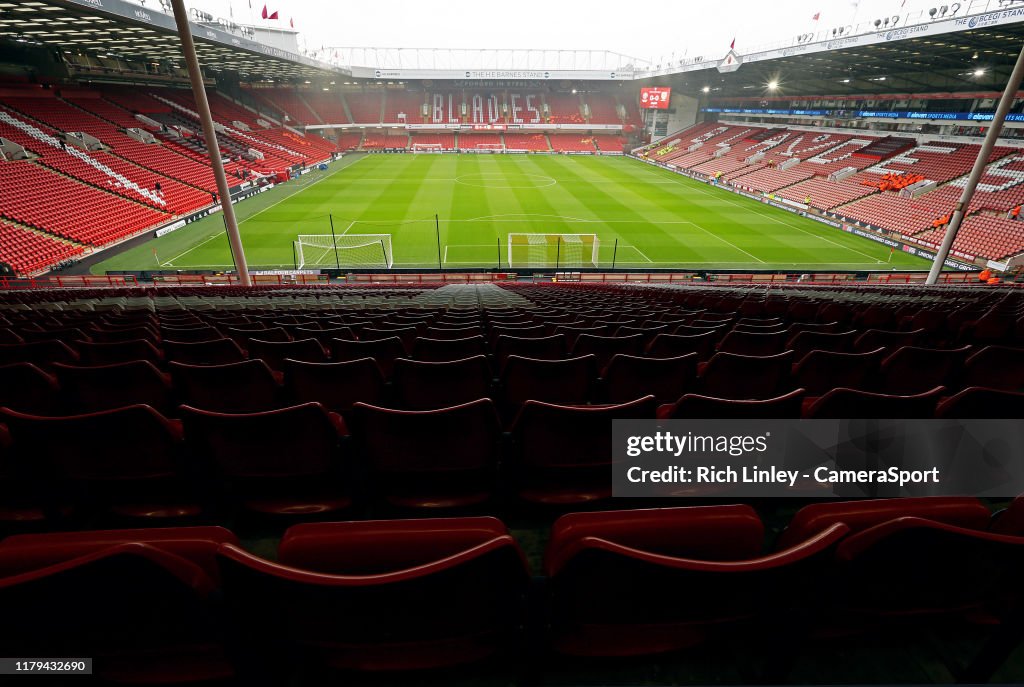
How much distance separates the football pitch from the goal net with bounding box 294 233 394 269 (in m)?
0.09

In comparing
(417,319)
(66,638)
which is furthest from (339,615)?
(417,319)

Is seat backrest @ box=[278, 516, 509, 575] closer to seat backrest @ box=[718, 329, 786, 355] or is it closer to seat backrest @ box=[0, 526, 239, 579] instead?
seat backrest @ box=[0, 526, 239, 579]

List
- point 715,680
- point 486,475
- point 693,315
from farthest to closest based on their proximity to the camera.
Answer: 1. point 693,315
2. point 486,475
3. point 715,680

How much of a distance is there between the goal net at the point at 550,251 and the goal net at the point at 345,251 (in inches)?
263

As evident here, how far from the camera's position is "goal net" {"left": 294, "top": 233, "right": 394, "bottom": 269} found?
2267 cm

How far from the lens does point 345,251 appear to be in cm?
2412

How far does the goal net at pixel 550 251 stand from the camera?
2422 centimetres

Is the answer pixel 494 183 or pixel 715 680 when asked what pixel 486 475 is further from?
pixel 494 183

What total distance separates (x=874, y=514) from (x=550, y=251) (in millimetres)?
23994

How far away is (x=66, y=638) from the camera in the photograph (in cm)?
126

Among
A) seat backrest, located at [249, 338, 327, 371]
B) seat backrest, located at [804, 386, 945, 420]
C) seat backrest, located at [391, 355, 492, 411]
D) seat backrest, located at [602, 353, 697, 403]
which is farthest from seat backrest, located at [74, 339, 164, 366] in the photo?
seat backrest, located at [804, 386, 945, 420]

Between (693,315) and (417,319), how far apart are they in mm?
4063

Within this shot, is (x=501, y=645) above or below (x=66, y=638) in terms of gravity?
below

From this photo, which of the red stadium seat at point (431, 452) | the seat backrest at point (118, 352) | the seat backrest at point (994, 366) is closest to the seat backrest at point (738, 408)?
the red stadium seat at point (431, 452)
